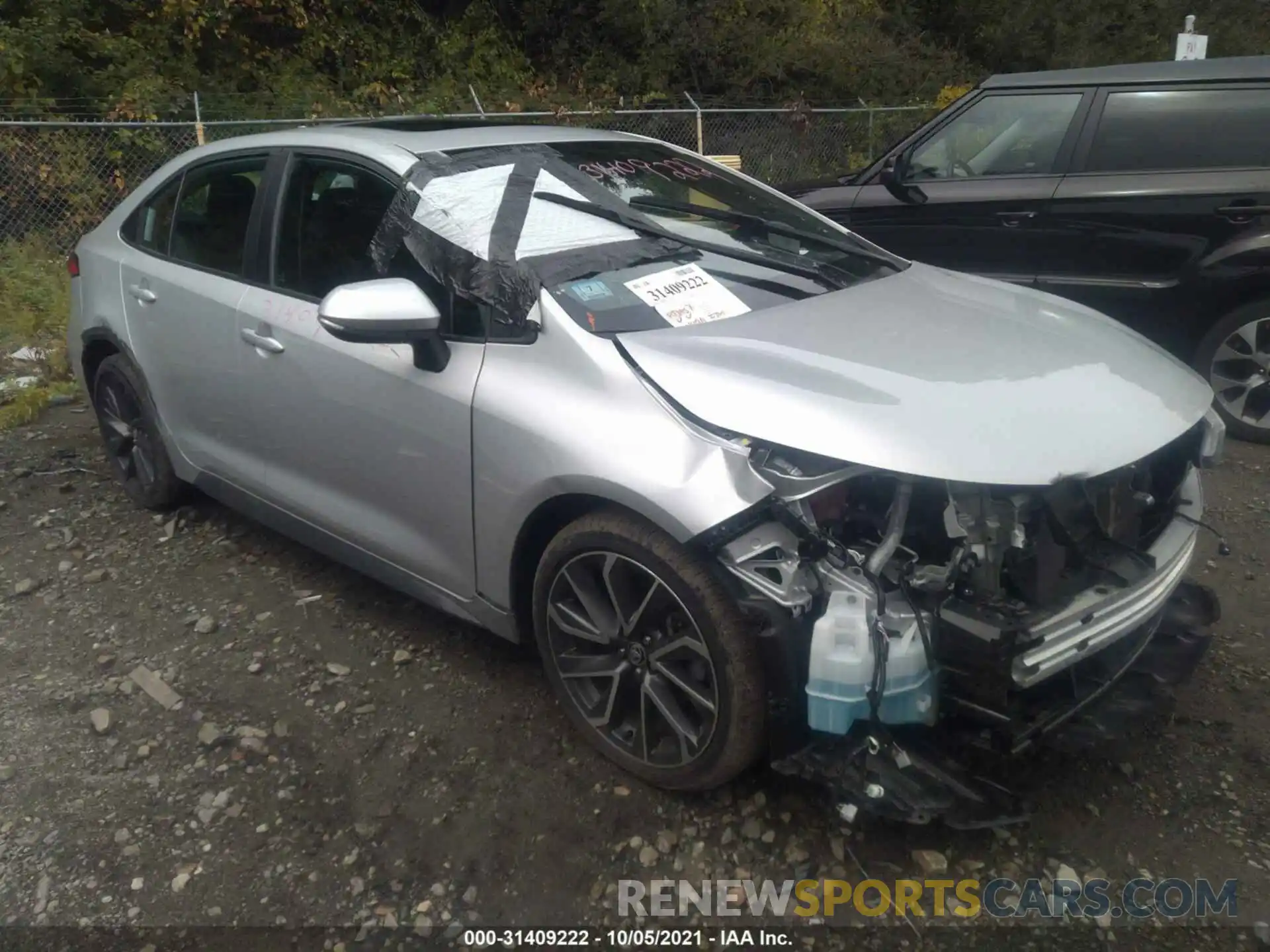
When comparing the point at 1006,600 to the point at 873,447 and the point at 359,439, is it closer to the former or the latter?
the point at 873,447

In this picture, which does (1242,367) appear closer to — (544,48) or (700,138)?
(700,138)

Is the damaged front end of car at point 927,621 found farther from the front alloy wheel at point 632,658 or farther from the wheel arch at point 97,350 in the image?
the wheel arch at point 97,350

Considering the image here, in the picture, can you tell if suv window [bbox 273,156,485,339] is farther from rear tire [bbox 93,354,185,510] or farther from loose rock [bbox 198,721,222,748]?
loose rock [bbox 198,721,222,748]

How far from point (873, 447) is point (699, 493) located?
0.40 m

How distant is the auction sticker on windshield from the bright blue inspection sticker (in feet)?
0.25

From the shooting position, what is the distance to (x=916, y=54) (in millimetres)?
17734

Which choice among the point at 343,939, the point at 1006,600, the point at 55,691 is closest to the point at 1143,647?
the point at 1006,600

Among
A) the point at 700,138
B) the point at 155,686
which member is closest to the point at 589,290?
the point at 155,686

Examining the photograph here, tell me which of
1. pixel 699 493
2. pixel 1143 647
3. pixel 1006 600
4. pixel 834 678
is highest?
pixel 699 493

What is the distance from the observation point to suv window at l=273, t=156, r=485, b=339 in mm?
3146

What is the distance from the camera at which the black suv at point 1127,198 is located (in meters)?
4.98

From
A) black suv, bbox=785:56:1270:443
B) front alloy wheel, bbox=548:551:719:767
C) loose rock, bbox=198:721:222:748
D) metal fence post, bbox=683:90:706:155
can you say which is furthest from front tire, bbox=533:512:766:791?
metal fence post, bbox=683:90:706:155

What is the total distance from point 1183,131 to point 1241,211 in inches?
20.3

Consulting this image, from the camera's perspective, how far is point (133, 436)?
4.56 m
